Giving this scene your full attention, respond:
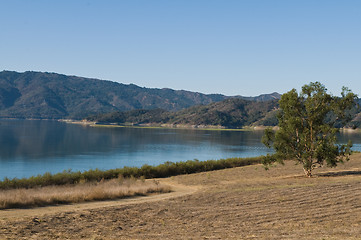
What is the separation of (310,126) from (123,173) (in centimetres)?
1532

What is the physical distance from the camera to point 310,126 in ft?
93.8

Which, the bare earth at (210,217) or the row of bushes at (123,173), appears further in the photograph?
the row of bushes at (123,173)

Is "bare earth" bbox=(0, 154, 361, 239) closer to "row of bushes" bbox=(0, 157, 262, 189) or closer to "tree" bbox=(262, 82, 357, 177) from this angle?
"tree" bbox=(262, 82, 357, 177)

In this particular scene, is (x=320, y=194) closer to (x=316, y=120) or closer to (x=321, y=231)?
(x=321, y=231)

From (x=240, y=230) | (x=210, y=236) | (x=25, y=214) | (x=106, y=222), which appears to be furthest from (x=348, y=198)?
(x=25, y=214)

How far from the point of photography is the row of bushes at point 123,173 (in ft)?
84.1

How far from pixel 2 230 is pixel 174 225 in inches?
230

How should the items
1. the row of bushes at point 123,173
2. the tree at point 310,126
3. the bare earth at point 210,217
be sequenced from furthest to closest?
the tree at point 310,126 → the row of bushes at point 123,173 → the bare earth at point 210,217

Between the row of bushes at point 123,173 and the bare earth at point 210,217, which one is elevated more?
the bare earth at point 210,217

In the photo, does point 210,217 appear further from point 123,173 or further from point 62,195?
point 123,173

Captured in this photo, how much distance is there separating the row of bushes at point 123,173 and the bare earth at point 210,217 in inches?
344

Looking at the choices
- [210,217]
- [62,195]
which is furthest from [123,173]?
[210,217]

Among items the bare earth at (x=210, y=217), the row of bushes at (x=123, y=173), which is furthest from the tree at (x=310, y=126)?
the row of bushes at (x=123, y=173)

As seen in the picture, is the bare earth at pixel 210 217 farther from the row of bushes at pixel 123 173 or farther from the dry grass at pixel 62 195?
the row of bushes at pixel 123 173
